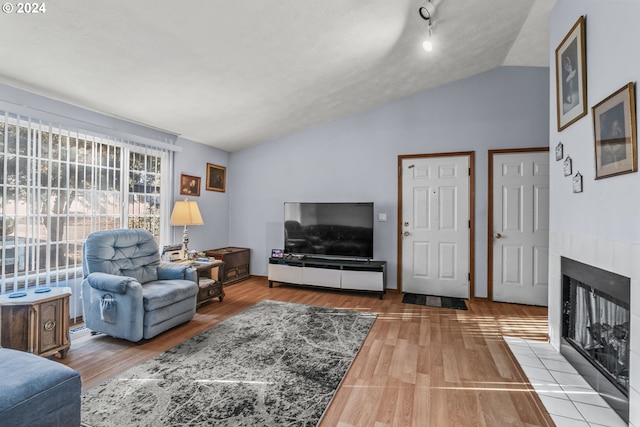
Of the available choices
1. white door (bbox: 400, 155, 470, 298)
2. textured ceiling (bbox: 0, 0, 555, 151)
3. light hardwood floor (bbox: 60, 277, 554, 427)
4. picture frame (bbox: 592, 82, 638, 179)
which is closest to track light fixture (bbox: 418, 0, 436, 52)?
textured ceiling (bbox: 0, 0, 555, 151)

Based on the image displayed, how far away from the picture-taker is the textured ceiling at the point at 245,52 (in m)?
2.03

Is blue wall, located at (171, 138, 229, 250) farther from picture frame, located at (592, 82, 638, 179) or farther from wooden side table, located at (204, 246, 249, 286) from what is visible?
picture frame, located at (592, 82, 638, 179)

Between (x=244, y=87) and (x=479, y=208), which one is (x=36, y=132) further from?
(x=479, y=208)

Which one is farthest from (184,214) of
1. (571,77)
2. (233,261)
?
(571,77)

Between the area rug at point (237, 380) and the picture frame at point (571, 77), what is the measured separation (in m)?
2.52

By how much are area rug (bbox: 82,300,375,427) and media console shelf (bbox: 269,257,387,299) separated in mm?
996

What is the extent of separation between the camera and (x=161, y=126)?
148 inches

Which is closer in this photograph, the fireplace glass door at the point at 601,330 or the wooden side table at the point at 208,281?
the fireplace glass door at the point at 601,330

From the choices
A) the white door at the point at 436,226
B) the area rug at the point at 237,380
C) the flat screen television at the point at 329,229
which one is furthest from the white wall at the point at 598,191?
the flat screen television at the point at 329,229

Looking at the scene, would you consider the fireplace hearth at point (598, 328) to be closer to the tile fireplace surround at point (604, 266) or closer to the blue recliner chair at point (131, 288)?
the tile fireplace surround at point (604, 266)

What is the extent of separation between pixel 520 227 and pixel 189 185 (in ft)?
14.9

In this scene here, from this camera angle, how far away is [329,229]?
432 centimetres

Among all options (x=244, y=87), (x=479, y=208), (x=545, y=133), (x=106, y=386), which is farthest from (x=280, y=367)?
(x=545, y=133)

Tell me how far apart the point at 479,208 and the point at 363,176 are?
1.64 metres
